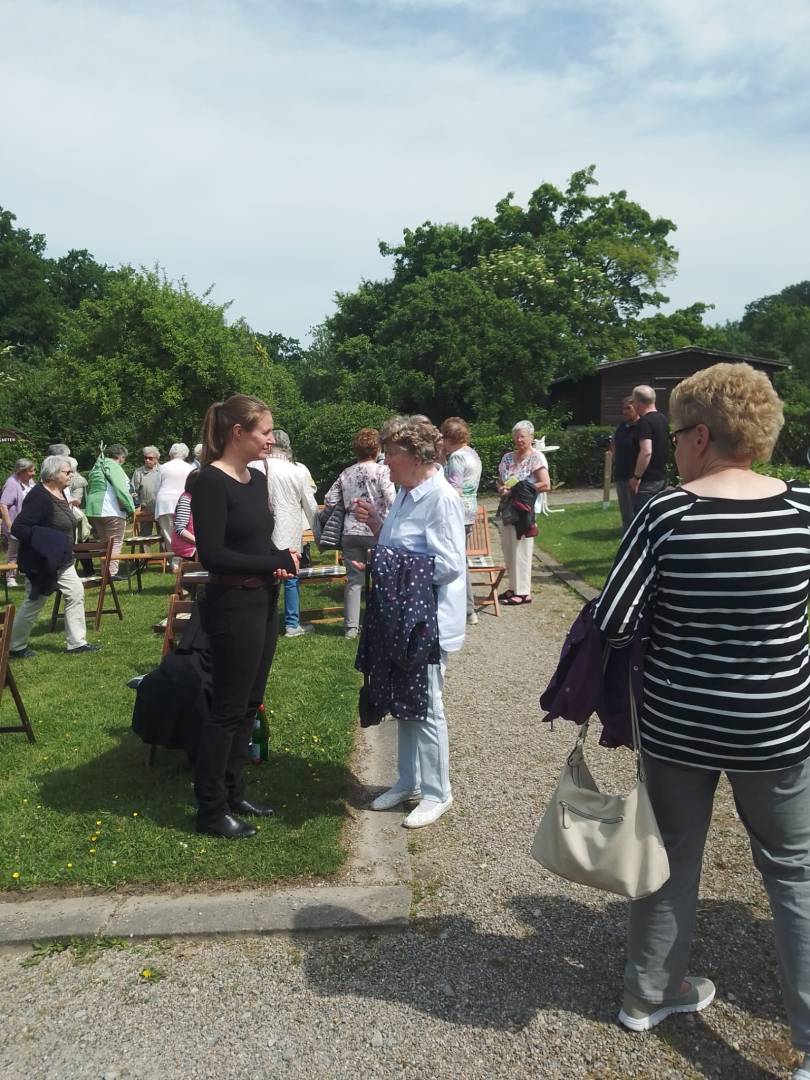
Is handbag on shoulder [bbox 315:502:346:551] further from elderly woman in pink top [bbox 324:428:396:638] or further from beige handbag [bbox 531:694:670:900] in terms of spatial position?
beige handbag [bbox 531:694:670:900]

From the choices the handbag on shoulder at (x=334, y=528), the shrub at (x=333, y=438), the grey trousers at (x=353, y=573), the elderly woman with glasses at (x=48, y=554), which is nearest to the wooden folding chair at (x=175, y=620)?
the elderly woman with glasses at (x=48, y=554)

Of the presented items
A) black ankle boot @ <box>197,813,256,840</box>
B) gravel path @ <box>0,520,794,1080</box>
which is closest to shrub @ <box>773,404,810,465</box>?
gravel path @ <box>0,520,794,1080</box>

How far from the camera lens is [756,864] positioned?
8.53 ft

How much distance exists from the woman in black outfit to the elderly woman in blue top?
0.58 meters

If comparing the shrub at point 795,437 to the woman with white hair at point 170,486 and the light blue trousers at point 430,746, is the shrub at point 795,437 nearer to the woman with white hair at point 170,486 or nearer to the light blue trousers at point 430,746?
the woman with white hair at point 170,486

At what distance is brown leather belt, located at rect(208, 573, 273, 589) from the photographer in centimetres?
389

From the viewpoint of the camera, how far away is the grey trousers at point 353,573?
7863mm

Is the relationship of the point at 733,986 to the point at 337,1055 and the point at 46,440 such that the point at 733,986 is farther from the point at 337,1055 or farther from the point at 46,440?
the point at 46,440

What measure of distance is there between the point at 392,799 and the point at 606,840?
7.05 feet

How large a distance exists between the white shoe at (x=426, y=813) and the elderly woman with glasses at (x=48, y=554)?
4.58 meters

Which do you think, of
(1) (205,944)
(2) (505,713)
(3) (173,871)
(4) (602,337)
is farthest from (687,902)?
(4) (602,337)

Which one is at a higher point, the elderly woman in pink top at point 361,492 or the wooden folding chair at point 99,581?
the elderly woman in pink top at point 361,492

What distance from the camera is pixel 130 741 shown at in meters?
5.52

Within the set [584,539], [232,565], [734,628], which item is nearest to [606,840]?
[734,628]
